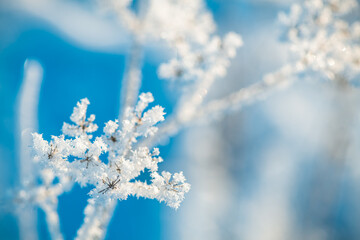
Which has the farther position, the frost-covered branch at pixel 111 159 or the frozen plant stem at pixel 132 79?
the frozen plant stem at pixel 132 79

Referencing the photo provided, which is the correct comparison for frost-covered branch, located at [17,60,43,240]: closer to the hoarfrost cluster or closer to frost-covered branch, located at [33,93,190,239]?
frost-covered branch, located at [33,93,190,239]

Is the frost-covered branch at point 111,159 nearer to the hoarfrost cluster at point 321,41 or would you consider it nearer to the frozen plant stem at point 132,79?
the frozen plant stem at point 132,79

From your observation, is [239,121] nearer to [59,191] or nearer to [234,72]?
[234,72]

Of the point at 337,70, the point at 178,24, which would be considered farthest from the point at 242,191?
the point at 178,24

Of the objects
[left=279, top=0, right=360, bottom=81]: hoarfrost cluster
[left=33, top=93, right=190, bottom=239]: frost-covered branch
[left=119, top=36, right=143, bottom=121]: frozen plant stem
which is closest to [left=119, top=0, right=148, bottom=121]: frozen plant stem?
[left=119, top=36, right=143, bottom=121]: frozen plant stem

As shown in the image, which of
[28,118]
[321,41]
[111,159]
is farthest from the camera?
[321,41]

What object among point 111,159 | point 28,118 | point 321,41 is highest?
point 321,41

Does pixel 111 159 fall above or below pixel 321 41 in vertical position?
below

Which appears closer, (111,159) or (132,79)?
(111,159)

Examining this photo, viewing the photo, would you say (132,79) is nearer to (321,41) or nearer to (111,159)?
(111,159)

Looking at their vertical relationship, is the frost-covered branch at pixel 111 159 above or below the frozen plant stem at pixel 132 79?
below

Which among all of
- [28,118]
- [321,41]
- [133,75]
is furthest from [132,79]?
[321,41]

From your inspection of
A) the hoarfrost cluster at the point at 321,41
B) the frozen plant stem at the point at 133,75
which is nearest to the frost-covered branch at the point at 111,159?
the frozen plant stem at the point at 133,75
